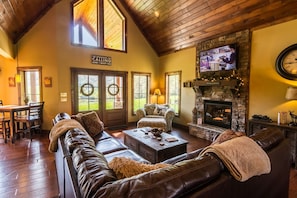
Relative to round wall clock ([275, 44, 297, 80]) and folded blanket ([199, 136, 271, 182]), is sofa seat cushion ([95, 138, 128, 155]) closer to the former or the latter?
folded blanket ([199, 136, 271, 182])

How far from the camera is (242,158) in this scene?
4.19 feet

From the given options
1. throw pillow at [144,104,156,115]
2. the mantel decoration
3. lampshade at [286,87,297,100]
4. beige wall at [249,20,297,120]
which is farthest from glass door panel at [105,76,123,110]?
lampshade at [286,87,297,100]

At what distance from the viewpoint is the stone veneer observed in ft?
13.5

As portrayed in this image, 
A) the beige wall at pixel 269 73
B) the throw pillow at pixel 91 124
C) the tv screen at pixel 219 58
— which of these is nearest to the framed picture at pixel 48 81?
the throw pillow at pixel 91 124

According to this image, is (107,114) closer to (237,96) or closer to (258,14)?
(237,96)

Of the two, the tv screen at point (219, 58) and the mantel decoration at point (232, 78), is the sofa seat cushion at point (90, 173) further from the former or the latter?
the tv screen at point (219, 58)

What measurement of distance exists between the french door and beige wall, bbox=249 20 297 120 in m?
4.08

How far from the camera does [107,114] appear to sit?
19.3 ft

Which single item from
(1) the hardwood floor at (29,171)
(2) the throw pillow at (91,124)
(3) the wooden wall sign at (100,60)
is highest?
(3) the wooden wall sign at (100,60)

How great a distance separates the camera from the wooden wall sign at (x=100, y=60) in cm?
551

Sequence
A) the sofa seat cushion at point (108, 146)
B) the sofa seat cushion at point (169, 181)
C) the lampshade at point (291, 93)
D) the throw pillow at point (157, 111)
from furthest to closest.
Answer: the throw pillow at point (157, 111), the lampshade at point (291, 93), the sofa seat cushion at point (108, 146), the sofa seat cushion at point (169, 181)

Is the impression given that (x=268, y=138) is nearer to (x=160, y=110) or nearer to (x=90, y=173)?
(x=90, y=173)

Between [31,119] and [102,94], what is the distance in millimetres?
2143

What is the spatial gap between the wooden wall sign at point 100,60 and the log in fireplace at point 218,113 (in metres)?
3.51
